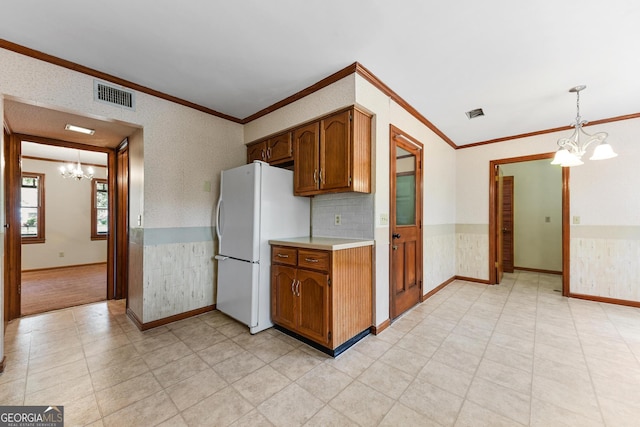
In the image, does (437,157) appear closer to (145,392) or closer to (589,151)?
(589,151)

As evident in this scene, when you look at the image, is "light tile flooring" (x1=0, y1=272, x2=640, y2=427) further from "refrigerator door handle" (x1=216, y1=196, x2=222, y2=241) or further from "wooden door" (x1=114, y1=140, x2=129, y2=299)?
"refrigerator door handle" (x1=216, y1=196, x2=222, y2=241)

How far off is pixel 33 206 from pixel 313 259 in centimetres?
665

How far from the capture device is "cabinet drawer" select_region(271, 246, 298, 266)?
2.37 metres

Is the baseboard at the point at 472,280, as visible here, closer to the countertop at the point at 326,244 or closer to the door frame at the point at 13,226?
the countertop at the point at 326,244

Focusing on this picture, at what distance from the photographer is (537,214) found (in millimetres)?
5266

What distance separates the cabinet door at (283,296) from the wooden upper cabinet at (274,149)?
127cm

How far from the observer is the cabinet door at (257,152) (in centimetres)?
325

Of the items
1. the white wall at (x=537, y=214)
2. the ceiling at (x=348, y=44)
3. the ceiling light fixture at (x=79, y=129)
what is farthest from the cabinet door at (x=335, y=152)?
the white wall at (x=537, y=214)

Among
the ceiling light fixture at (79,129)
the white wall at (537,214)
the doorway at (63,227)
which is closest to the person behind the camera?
the ceiling light fixture at (79,129)

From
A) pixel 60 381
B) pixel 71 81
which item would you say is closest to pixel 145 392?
pixel 60 381

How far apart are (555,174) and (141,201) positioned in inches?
273

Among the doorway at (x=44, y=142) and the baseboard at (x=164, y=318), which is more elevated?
the doorway at (x=44, y=142)

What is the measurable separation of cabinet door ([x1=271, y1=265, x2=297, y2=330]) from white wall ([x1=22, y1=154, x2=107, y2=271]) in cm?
582

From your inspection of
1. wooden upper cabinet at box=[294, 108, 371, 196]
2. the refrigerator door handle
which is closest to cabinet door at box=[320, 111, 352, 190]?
wooden upper cabinet at box=[294, 108, 371, 196]
